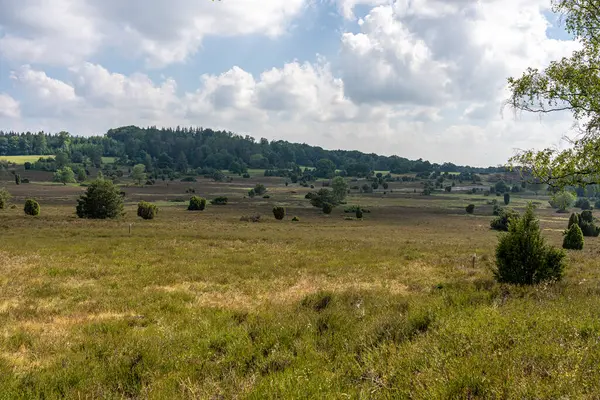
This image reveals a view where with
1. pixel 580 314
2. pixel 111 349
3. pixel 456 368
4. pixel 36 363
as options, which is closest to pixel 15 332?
pixel 36 363

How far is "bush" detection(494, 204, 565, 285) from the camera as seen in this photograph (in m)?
13.7

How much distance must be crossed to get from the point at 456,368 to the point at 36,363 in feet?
26.4

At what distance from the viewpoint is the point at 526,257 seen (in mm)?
13844

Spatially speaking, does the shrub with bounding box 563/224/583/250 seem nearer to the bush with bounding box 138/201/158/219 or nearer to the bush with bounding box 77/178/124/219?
the bush with bounding box 138/201/158/219

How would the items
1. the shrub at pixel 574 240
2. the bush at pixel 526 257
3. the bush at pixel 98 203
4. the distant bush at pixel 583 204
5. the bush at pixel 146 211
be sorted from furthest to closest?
the distant bush at pixel 583 204, the bush at pixel 146 211, the bush at pixel 98 203, the shrub at pixel 574 240, the bush at pixel 526 257

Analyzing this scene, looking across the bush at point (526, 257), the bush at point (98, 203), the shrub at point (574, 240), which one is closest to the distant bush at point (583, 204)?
the shrub at point (574, 240)

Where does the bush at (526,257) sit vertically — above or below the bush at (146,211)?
above

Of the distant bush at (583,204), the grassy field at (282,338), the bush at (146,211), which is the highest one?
the grassy field at (282,338)

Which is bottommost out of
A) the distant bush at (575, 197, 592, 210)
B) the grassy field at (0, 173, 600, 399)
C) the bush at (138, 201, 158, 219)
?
the bush at (138, 201, 158, 219)

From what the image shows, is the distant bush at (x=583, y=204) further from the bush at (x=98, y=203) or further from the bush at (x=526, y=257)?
the bush at (x=98, y=203)

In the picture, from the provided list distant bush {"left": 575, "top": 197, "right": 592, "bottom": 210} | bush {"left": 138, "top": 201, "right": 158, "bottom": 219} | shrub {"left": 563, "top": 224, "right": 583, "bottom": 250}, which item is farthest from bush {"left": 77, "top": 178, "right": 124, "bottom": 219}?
distant bush {"left": 575, "top": 197, "right": 592, "bottom": 210}

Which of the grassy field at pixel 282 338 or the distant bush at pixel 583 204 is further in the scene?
the distant bush at pixel 583 204

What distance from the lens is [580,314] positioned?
7.88m

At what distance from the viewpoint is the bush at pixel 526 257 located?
44.9 feet
